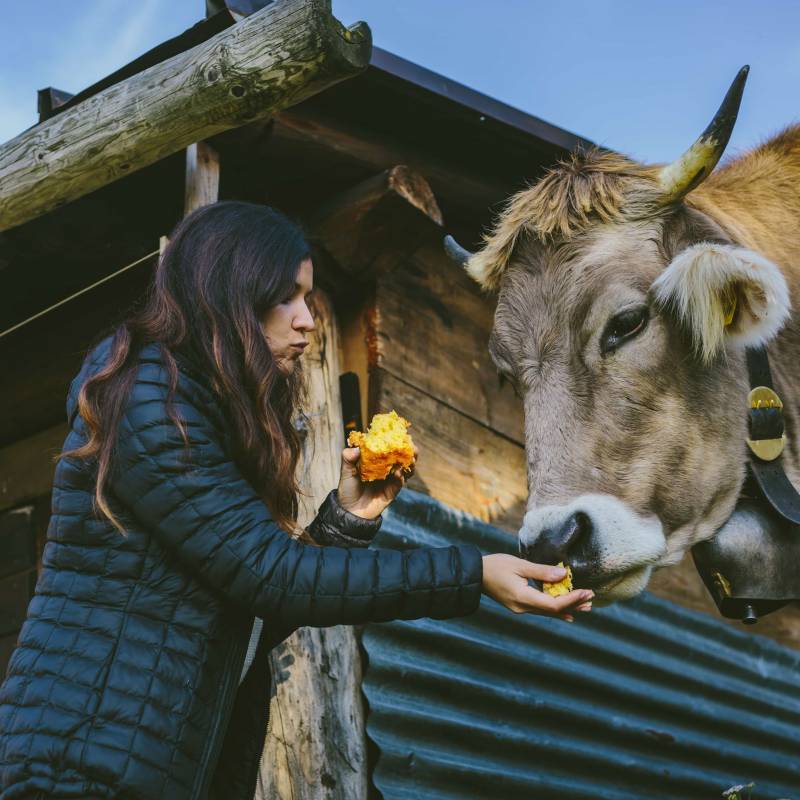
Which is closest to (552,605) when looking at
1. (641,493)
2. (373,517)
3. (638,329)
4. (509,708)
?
(373,517)

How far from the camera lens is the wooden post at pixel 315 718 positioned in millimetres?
3504

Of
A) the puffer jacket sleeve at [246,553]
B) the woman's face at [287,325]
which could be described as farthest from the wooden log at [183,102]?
the puffer jacket sleeve at [246,553]

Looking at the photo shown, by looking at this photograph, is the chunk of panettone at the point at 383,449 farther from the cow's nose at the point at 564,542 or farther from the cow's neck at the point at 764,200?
the cow's neck at the point at 764,200

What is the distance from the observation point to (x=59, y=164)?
348cm

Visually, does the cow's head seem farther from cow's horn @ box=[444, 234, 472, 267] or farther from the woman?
the woman

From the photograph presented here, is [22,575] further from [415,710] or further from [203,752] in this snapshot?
[203,752]

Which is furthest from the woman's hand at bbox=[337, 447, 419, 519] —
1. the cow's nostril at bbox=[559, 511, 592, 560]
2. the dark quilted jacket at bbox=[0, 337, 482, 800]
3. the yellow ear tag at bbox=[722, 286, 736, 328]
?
the yellow ear tag at bbox=[722, 286, 736, 328]

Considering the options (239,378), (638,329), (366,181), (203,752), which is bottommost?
(203,752)

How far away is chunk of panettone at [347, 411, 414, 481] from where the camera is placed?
287 centimetres

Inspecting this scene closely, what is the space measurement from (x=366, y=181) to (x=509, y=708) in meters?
2.13

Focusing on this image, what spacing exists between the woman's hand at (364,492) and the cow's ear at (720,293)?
0.98m

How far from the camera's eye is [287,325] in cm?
277

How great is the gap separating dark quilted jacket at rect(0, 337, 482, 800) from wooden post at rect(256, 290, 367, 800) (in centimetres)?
121

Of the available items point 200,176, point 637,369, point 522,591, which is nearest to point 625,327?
point 637,369
